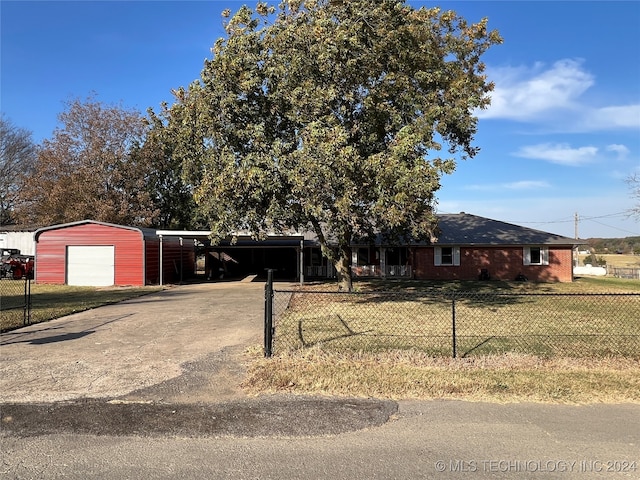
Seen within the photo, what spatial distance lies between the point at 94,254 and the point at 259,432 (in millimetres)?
23602

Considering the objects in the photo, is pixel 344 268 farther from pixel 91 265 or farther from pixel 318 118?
pixel 91 265

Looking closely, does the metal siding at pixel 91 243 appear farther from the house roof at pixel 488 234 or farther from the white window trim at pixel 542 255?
the white window trim at pixel 542 255

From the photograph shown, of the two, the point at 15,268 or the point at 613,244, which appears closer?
the point at 15,268

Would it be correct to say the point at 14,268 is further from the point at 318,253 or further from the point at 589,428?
the point at 589,428

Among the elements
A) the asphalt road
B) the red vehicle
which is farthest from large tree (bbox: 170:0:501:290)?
the red vehicle

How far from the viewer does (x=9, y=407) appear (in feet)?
17.0

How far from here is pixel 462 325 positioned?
36.5 feet

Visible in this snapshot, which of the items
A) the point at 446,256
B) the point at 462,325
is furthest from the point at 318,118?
the point at 446,256

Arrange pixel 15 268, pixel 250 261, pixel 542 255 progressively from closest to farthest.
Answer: pixel 15 268 < pixel 542 255 < pixel 250 261

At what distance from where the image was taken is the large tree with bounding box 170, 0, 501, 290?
11.2 metres

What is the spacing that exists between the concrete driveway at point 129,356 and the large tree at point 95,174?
22711 millimetres

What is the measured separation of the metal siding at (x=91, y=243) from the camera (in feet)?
80.8

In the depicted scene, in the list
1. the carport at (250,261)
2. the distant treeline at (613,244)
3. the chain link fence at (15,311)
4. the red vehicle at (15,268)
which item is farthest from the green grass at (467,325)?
the distant treeline at (613,244)

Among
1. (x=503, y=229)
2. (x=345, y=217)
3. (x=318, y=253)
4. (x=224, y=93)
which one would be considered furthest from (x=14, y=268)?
(x=503, y=229)
